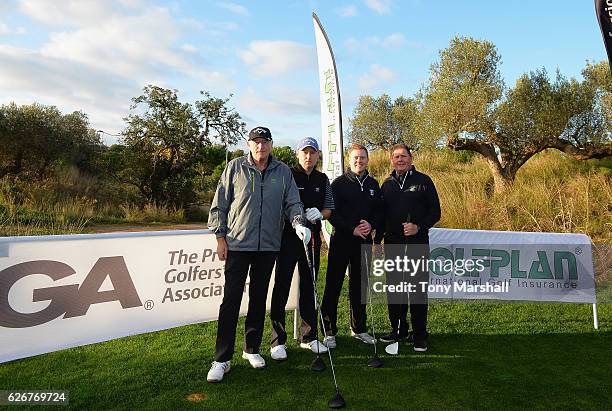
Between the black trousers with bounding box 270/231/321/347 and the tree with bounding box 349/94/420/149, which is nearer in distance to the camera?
the black trousers with bounding box 270/231/321/347

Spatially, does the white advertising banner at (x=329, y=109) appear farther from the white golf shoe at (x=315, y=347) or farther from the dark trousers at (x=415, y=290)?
the white golf shoe at (x=315, y=347)

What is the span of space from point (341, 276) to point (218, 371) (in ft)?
4.31

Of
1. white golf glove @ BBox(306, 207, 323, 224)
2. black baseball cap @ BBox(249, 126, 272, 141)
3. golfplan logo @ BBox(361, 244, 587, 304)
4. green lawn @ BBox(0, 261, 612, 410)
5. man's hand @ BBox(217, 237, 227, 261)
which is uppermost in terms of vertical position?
black baseball cap @ BBox(249, 126, 272, 141)

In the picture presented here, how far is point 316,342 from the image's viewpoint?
365 centimetres

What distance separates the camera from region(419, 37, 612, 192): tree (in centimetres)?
1121

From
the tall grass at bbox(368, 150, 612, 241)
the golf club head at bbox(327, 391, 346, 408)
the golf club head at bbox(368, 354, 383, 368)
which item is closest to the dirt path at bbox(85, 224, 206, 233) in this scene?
the tall grass at bbox(368, 150, 612, 241)

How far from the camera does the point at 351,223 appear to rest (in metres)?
3.73

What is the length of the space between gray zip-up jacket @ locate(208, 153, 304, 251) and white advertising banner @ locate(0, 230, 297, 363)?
2.11ft

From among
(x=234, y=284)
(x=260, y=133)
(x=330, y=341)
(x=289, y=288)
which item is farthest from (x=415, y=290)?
(x=260, y=133)

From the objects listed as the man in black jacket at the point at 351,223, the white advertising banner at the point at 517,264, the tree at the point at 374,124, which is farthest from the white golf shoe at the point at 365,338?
the tree at the point at 374,124

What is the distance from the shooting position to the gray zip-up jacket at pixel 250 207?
3.22 meters

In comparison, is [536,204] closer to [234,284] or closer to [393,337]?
[393,337]

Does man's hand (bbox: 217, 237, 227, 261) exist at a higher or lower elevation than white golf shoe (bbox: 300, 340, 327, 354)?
higher

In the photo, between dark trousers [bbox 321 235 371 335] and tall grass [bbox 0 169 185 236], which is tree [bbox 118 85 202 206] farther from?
dark trousers [bbox 321 235 371 335]
